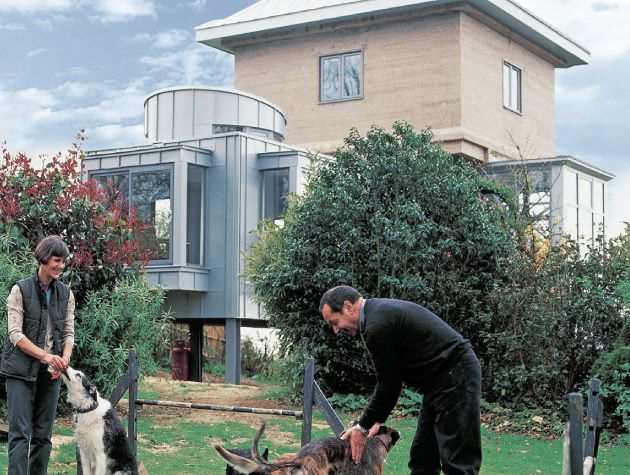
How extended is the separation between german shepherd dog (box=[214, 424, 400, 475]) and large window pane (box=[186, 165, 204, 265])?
1828cm

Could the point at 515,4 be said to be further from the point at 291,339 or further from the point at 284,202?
the point at 291,339

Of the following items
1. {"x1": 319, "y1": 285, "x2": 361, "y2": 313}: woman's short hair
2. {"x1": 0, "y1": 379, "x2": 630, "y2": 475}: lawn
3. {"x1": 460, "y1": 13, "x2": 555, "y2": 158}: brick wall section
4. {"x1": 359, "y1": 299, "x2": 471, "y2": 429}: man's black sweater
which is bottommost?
{"x1": 0, "y1": 379, "x2": 630, "y2": 475}: lawn

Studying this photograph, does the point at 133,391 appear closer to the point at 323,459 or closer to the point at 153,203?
the point at 323,459

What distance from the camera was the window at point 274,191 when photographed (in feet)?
85.4

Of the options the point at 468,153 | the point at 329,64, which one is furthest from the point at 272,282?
the point at 329,64

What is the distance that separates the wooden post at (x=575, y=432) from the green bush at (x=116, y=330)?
10314 millimetres

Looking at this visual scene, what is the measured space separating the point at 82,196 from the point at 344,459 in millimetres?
9850

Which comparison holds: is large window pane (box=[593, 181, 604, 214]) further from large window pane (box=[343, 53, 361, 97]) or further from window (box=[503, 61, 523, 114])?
large window pane (box=[343, 53, 361, 97])

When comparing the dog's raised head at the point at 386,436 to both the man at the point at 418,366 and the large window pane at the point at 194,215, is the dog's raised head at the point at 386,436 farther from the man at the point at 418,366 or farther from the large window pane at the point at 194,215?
the large window pane at the point at 194,215

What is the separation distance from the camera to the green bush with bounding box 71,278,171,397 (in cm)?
1509

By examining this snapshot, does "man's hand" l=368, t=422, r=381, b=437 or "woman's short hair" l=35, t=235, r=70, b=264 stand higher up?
"woman's short hair" l=35, t=235, r=70, b=264

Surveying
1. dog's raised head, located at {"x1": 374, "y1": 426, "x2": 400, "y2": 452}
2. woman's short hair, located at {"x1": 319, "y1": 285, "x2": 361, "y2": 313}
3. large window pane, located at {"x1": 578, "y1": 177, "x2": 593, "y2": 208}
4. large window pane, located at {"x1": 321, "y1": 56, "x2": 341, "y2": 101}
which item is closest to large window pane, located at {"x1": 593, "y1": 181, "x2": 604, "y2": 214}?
large window pane, located at {"x1": 578, "y1": 177, "x2": 593, "y2": 208}

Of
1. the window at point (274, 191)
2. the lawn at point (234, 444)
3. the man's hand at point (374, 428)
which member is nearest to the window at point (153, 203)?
the window at point (274, 191)

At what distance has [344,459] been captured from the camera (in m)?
7.23
